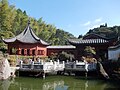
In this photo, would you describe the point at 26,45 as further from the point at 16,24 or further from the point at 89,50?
the point at 16,24

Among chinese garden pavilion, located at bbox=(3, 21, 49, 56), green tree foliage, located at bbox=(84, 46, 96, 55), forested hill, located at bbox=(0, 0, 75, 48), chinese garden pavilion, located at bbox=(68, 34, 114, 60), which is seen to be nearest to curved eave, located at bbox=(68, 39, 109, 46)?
chinese garden pavilion, located at bbox=(68, 34, 114, 60)

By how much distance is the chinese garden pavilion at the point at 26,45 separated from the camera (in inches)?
1427

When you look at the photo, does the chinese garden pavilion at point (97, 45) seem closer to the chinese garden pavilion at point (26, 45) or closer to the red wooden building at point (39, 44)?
the red wooden building at point (39, 44)

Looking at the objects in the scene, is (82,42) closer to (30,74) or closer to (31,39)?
(31,39)

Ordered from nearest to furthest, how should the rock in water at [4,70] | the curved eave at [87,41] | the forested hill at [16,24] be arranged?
the rock in water at [4,70] → the curved eave at [87,41] → the forested hill at [16,24]

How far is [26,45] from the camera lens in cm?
3697

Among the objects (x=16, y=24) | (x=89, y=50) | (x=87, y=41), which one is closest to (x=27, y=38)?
(x=87, y=41)

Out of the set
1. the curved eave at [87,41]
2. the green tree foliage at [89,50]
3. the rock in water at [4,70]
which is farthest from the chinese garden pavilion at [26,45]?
the rock in water at [4,70]

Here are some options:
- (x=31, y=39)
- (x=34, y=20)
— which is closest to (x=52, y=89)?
(x=31, y=39)

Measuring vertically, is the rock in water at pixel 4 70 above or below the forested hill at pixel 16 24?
below

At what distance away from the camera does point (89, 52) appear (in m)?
35.6

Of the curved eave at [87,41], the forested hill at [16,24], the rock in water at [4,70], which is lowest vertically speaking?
the rock in water at [4,70]

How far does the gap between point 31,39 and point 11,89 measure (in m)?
20.0

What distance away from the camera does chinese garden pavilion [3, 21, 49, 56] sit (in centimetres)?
3625
